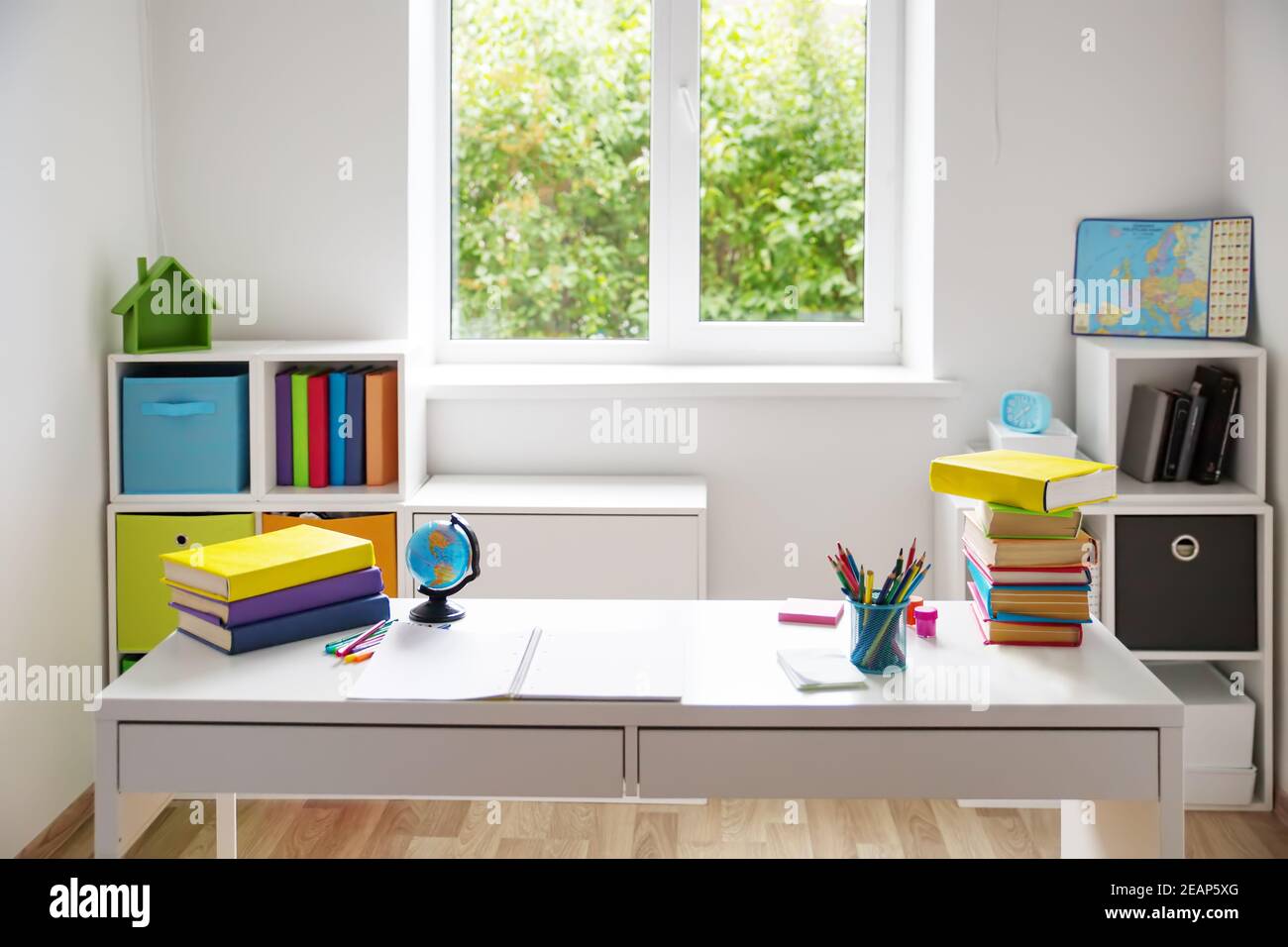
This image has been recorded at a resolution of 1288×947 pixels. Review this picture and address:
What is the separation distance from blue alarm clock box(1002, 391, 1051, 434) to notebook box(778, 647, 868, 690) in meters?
1.43

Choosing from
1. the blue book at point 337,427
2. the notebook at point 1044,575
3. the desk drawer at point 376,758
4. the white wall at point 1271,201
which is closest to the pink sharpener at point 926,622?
the notebook at point 1044,575

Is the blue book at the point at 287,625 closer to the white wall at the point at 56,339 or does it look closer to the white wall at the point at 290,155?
the white wall at the point at 56,339

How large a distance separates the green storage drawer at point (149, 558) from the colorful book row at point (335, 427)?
0.61ft

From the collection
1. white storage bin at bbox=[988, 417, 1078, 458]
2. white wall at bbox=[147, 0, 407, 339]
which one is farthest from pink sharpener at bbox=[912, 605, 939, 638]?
white wall at bbox=[147, 0, 407, 339]

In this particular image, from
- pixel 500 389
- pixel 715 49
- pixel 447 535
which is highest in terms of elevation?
pixel 715 49

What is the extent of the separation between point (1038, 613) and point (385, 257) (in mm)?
2079

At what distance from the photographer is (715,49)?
147 inches

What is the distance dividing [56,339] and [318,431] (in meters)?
0.61

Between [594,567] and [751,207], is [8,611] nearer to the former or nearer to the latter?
[594,567]

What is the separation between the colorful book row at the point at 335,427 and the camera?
10.6ft

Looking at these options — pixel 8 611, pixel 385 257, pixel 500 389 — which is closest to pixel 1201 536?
pixel 500 389

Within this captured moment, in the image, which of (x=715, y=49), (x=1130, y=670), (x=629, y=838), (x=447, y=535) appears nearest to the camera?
(x=1130, y=670)

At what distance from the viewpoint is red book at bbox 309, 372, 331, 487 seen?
3.23 meters

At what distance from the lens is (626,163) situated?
3.79 m
